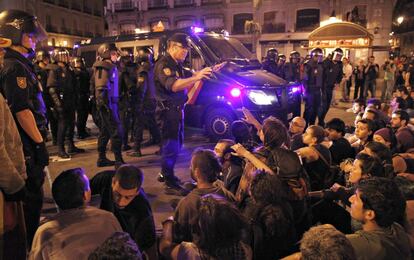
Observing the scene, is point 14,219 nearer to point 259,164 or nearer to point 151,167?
point 259,164

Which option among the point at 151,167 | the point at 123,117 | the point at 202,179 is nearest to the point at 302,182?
the point at 202,179

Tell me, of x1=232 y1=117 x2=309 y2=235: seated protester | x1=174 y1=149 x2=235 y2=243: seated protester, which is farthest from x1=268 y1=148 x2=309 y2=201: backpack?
x1=174 y1=149 x2=235 y2=243: seated protester

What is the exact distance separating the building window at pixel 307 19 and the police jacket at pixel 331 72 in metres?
21.0

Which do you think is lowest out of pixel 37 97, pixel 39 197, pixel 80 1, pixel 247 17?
pixel 39 197

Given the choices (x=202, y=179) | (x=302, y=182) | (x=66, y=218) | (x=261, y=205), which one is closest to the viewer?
(x=66, y=218)

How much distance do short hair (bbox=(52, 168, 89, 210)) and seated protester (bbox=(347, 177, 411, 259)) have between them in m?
1.67

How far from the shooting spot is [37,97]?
11.4 feet

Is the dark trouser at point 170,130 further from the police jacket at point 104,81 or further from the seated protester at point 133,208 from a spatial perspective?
the seated protester at point 133,208

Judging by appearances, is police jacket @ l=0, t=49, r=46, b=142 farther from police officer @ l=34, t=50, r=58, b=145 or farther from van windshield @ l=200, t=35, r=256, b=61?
van windshield @ l=200, t=35, r=256, b=61

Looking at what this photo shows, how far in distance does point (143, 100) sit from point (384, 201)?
20.0 feet

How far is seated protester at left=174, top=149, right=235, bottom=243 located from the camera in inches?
103

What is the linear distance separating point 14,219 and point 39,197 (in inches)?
26.6

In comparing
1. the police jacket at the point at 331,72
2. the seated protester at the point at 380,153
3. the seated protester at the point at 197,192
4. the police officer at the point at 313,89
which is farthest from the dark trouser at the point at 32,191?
the police jacket at the point at 331,72

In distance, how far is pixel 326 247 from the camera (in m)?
1.81
